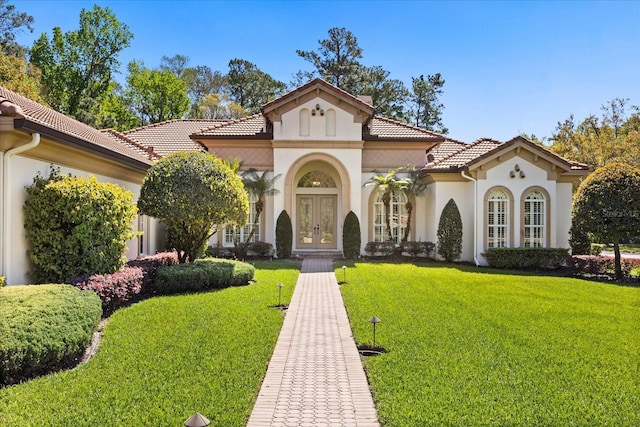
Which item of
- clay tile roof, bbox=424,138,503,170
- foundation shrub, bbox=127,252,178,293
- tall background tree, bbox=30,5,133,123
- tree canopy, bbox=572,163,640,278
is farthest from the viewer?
tall background tree, bbox=30,5,133,123

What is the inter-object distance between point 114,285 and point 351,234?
12501 millimetres

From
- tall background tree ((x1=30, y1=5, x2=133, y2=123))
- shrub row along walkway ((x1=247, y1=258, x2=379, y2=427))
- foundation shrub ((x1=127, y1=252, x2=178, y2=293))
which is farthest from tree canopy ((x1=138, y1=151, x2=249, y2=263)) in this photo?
tall background tree ((x1=30, y1=5, x2=133, y2=123))

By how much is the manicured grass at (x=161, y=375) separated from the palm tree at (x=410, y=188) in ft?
41.1

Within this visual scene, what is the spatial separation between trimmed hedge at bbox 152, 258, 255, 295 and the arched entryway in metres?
9.45

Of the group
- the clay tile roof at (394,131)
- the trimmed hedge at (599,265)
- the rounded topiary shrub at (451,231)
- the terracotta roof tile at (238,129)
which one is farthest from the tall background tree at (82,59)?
A: the trimmed hedge at (599,265)

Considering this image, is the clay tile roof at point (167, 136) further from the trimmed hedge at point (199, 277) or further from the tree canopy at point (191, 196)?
the trimmed hedge at point (199, 277)

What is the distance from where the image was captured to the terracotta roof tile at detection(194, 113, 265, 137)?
72.2ft

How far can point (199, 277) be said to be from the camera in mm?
12898

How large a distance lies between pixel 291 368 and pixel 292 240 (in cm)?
1462

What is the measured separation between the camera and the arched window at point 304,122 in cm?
2144

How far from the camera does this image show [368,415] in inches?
206

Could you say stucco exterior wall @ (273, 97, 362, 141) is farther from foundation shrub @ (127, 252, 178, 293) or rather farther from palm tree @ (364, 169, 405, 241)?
foundation shrub @ (127, 252, 178, 293)

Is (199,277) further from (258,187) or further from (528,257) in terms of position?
(528,257)

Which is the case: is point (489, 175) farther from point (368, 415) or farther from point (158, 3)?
point (368, 415)
